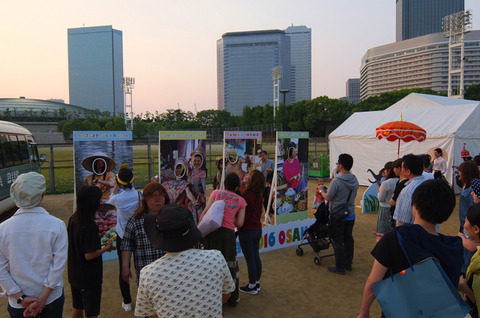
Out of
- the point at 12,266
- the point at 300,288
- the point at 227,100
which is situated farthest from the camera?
the point at 227,100

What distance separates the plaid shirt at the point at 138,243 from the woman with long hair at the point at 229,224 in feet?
2.93

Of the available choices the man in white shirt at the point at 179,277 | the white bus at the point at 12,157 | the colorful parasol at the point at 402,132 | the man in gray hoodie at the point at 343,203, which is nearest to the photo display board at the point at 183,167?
the man in gray hoodie at the point at 343,203

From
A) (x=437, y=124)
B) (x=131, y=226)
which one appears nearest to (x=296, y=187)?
(x=131, y=226)

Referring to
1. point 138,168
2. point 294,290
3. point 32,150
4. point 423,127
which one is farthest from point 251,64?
point 294,290

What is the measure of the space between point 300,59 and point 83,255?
15077 centimetres

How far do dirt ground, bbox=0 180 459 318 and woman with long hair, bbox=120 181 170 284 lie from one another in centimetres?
142

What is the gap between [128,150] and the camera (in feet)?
19.2

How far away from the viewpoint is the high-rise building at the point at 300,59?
143 metres

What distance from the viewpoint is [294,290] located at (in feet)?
15.3

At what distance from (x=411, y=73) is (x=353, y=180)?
395ft

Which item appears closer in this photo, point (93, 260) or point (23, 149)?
point (93, 260)

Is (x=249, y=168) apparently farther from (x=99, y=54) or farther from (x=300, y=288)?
(x=99, y=54)

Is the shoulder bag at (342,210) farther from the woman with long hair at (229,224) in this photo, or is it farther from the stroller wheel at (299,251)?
the woman with long hair at (229,224)

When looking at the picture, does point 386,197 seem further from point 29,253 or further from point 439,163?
point 439,163
